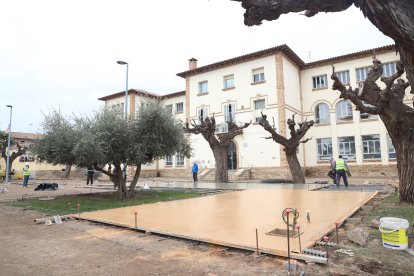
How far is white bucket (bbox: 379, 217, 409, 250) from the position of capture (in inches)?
203

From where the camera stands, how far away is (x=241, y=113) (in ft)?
101

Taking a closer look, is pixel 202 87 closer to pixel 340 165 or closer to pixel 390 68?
pixel 390 68

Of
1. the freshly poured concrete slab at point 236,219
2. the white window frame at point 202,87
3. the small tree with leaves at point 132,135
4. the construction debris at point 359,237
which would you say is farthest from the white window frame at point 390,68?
the construction debris at point 359,237

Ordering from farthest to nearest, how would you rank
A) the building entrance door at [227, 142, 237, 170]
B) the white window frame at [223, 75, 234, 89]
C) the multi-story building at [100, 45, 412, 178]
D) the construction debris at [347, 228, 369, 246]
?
the white window frame at [223, 75, 234, 89]
the building entrance door at [227, 142, 237, 170]
the multi-story building at [100, 45, 412, 178]
the construction debris at [347, 228, 369, 246]

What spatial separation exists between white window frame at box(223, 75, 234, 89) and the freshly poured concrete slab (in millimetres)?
21170

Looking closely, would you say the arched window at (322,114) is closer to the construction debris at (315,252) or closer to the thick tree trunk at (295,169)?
the thick tree trunk at (295,169)

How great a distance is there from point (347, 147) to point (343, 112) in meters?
3.25

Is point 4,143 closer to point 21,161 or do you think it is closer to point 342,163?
point 21,161

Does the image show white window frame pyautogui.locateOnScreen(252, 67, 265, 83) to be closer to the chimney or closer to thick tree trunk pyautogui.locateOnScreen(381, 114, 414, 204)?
the chimney

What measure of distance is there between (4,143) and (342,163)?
34395 millimetres

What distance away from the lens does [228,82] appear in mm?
32188

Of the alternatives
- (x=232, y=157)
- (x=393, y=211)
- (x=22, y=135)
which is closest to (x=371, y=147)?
(x=232, y=157)

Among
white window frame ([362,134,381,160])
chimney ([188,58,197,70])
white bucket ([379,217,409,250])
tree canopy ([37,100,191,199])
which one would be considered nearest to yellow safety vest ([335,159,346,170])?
tree canopy ([37,100,191,199])

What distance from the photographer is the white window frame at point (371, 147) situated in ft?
89.6
